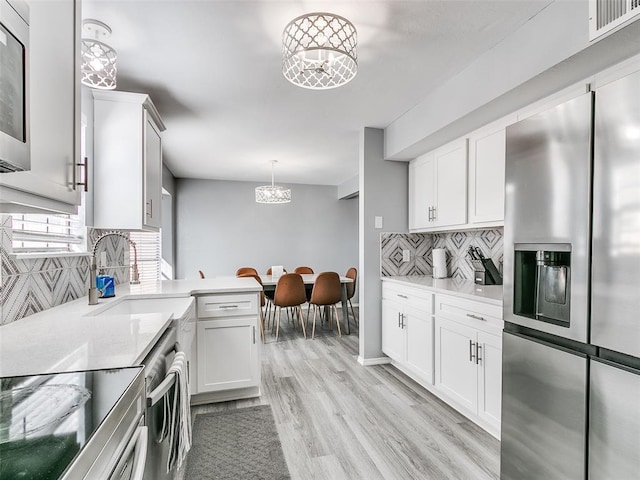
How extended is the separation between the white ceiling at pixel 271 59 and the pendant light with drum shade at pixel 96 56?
0.06 meters

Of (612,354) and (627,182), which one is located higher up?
(627,182)

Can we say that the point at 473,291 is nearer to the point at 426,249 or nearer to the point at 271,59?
the point at 426,249

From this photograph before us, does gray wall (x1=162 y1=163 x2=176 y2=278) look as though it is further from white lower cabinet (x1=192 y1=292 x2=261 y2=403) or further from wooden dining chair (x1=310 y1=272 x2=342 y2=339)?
white lower cabinet (x1=192 y1=292 x2=261 y2=403)

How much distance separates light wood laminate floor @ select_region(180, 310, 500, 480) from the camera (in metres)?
1.84

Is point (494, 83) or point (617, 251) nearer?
point (617, 251)

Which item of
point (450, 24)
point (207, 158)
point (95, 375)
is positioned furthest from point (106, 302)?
point (207, 158)

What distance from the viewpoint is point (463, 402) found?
233 cm

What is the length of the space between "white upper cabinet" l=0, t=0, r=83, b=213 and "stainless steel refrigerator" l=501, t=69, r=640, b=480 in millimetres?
1747

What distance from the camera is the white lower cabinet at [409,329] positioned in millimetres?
2754

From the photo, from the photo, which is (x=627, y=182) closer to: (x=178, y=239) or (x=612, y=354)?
(x=612, y=354)

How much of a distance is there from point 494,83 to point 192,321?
2535mm

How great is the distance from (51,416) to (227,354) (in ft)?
6.60

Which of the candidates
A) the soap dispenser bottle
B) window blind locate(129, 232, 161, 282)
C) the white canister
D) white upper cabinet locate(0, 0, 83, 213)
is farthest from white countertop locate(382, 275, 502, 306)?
window blind locate(129, 232, 161, 282)

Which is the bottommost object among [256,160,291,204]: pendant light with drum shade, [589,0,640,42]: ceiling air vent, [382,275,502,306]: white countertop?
[382,275,502,306]: white countertop
